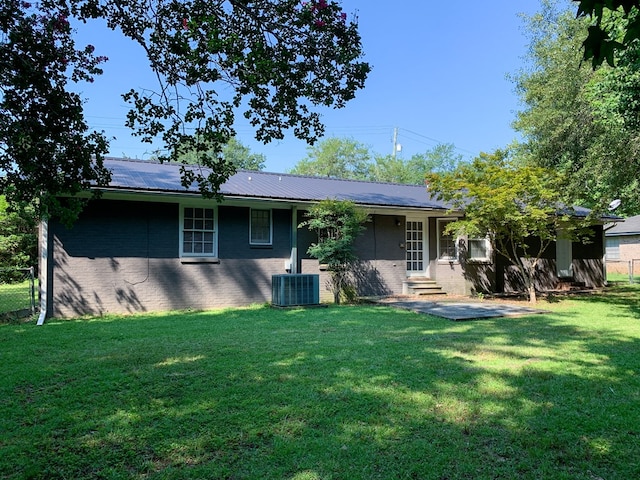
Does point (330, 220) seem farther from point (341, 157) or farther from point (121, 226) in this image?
point (341, 157)

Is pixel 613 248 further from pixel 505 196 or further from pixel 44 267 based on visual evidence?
pixel 44 267

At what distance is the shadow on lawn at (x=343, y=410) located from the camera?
2.75m

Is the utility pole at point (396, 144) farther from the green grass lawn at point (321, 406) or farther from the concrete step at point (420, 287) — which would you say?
the green grass lawn at point (321, 406)

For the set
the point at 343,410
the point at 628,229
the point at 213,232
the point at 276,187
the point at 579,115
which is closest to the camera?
the point at 343,410

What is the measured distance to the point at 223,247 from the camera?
10961 mm

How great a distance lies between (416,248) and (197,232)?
684 centimetres

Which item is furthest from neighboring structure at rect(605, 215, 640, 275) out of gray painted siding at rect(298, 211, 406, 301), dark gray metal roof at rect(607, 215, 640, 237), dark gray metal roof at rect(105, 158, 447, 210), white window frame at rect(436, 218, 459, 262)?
gray painted siding at rect(298, 211, 406, 301)

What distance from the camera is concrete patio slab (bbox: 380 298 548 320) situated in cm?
910

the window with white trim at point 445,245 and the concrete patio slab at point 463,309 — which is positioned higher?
the window with white trim at point 445,245

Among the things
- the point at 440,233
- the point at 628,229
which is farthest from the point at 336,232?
the point at 628,229

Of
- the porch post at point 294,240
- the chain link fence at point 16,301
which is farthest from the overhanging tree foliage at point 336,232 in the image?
the chain link fence at point 16,301

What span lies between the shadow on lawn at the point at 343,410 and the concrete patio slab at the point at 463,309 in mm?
2699

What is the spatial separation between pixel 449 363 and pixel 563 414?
1648 mm

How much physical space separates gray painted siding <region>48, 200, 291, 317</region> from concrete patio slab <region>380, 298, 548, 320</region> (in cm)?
352
